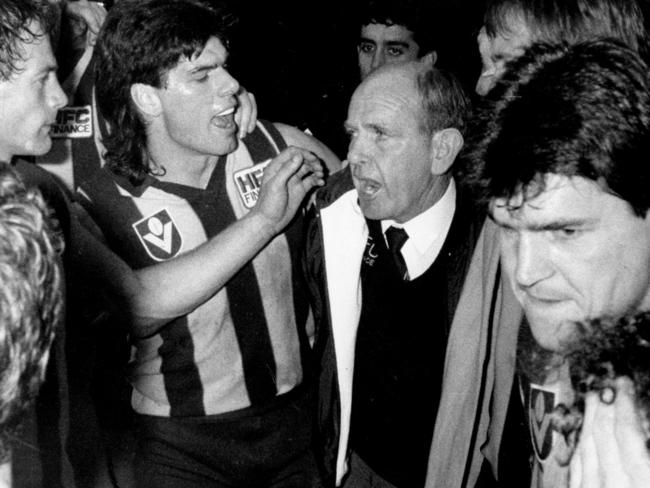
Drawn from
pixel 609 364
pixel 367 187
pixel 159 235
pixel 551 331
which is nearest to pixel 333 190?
pixel 367 187

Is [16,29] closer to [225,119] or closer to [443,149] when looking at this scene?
[225,119]

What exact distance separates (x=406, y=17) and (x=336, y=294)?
7.06 feet

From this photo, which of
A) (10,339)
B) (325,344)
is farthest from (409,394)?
(10,339)

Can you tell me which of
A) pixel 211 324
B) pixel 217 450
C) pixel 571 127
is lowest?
pixel 217 450

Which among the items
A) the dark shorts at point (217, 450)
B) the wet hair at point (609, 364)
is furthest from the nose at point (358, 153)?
the wet hair at point (609, 364)

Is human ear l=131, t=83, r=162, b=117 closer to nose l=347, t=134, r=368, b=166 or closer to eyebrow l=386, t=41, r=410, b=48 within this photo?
nose l=347, t=134, r=368, b=166

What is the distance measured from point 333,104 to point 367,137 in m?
2.39

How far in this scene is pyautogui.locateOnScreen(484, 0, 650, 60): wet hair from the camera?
184 cm

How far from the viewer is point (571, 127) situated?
1.44m

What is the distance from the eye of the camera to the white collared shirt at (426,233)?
7.70 feet

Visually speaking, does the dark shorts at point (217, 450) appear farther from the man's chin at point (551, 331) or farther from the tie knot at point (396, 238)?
the man's chin at point (551, 331)

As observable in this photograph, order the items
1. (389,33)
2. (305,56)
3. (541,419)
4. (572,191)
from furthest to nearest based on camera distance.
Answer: (305,56) → (389,33) → (541,419) → (572,191)

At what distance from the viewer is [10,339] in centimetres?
96

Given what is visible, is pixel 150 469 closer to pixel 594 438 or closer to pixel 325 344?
pixel 325 344
